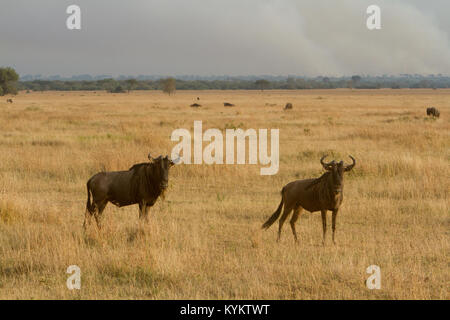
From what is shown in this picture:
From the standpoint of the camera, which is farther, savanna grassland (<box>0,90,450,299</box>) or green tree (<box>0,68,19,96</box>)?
green tree (<box>0,68,19,96</box>)

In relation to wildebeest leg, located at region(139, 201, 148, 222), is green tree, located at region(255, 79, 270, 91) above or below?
above

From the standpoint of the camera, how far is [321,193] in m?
8.91

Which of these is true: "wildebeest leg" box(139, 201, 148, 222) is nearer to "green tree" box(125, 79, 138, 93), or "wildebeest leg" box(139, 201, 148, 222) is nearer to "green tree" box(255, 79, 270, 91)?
"green tree" box(125, 79, 138, 93)

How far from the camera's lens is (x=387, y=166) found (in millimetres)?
16406

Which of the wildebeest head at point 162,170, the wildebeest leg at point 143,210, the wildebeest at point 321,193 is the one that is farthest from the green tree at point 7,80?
the wildebeest at point 321,193

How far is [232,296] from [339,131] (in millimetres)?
22293

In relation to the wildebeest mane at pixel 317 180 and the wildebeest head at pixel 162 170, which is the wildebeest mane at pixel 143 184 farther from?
the wildebeest mane at pixel 317 180

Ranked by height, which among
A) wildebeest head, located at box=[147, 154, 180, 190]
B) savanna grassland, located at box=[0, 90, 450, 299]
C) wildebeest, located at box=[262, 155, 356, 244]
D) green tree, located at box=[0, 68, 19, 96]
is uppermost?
green tree, located at box=[0, 68, 19, 96]

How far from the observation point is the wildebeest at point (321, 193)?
848 cm

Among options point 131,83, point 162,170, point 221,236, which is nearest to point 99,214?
point 162,170

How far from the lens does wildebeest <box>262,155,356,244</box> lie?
8.48m

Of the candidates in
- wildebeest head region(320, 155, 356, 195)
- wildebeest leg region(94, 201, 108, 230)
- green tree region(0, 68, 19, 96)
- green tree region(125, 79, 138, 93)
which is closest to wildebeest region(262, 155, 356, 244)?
wildebeest head region(320, 155, 356, 195)

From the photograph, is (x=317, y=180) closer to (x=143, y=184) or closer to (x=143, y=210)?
(x=143, y=184)
